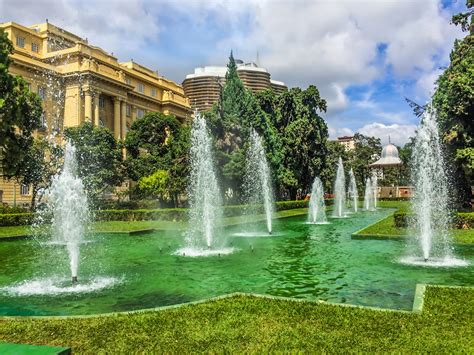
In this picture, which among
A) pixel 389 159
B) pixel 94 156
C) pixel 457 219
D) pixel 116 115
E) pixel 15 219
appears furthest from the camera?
pixel 389 159

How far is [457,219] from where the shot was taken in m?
19.6

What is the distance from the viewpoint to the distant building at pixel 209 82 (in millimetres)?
116500

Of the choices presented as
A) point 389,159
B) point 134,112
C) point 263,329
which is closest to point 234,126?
point 134,112

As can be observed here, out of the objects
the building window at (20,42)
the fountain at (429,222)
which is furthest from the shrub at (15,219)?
the building window at (20,42)

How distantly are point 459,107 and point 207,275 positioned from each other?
19020 millimetres

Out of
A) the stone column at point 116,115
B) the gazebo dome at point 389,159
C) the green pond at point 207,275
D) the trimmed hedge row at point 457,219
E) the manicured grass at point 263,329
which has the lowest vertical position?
the green pond at point 207,275

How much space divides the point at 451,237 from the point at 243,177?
21.4 meters

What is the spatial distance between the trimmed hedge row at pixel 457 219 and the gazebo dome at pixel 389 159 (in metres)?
46.3

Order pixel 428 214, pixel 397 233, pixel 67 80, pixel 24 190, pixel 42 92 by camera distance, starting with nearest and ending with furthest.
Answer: pixel 428 214
pixel 397 233
pixel 24 190
pixel 42 92
pixel 67 80

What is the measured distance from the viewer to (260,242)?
57.5 feet

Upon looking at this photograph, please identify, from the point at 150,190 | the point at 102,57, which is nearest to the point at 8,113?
the point at 150,190

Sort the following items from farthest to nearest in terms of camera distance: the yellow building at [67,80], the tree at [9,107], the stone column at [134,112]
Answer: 1. the stone column at [134,112]
2. the yellow building at [67,80]
3. the tree at [9,107]

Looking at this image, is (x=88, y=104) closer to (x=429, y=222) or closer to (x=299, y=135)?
(x=299, y=135)

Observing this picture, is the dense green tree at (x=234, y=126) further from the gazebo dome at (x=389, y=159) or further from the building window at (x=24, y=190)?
the gazebo dome at (x=389, y=159)
